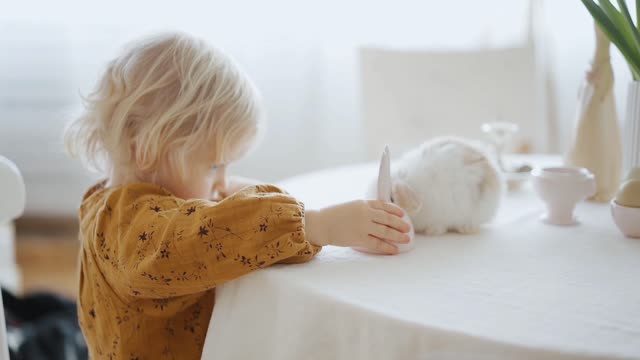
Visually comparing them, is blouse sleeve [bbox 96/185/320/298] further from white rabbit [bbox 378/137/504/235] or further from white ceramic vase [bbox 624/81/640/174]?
white ceramic vase [bbox 624/81/640/174]

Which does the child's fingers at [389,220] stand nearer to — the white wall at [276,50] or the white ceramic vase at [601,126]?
the white ceramic vase at [601,126]

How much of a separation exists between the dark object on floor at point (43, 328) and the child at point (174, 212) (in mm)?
720

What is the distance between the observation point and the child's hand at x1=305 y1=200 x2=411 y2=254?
0.79 meters

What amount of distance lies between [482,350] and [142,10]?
2.14 metres

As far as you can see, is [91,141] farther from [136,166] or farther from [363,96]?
[363,96]

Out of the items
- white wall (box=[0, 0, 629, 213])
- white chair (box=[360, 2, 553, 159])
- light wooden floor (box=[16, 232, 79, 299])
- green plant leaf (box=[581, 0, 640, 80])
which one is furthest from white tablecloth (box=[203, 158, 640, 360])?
light wooden floor (box=[16, 232, 79, 299])

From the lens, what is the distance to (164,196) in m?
0.83

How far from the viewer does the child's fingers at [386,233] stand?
789 mm

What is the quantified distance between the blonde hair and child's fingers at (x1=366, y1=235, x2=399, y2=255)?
0.25 m

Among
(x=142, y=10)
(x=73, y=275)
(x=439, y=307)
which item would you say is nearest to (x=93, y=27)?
(x=142, y=10)

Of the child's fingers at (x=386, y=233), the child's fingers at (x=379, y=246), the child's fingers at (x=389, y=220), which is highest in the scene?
the child's fingers at (x=389, y=220)

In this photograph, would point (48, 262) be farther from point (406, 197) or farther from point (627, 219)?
point (627, 219)

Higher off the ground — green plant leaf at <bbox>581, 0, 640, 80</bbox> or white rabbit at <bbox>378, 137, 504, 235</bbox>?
green plant leaf at <bbox>581, 0, 640, 80</bbox>

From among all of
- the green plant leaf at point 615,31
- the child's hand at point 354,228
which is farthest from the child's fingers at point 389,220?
the green plant leaf at point 615,31
